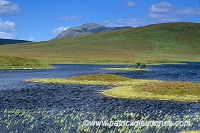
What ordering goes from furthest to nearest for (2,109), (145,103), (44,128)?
1. (145,103)
2. (2,109)
3. (44,128)

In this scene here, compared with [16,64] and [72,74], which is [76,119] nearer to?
[72,74]

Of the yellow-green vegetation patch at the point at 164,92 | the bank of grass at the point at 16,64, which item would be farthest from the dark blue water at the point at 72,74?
the yellow-green vegetation patch at the point at 164,92

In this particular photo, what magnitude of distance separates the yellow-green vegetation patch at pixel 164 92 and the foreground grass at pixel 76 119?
9808 mm

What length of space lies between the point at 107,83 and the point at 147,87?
15451 millimetres

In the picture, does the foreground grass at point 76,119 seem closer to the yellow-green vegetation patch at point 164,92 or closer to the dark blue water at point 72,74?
the yellow-green vegetation patch at point 164,92

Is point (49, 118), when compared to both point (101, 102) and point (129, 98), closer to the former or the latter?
point (101, 102)

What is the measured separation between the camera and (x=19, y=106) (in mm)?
41844

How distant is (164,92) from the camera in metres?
51.8

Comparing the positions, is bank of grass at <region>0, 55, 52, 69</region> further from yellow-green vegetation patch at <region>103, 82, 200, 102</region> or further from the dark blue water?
yellow-green vegetation patch at <region>103, 82, 200, 102</region>

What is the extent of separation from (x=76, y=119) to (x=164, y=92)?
2067cm

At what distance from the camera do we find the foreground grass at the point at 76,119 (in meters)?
30.5

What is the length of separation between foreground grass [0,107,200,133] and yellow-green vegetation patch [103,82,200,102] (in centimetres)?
981

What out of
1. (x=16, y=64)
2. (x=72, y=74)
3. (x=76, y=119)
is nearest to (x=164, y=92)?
(x=76, y=119)

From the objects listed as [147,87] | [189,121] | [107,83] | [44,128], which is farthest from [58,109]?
[107,83]
